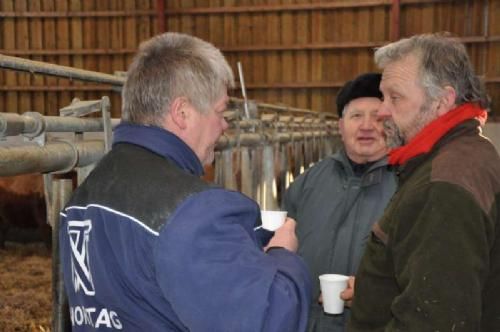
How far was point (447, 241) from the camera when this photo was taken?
1.28 m

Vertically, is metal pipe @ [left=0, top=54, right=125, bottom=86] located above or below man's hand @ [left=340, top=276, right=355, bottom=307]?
above

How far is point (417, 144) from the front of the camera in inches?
58.1

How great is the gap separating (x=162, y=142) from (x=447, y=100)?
0.74m

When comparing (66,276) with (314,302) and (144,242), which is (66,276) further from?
(314,302)

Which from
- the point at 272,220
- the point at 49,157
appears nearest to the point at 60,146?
the point at 49,157

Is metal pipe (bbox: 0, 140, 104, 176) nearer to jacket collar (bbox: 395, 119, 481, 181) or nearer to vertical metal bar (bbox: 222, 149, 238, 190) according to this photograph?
jacket collar (bbox: 395, 119, 481, 181)

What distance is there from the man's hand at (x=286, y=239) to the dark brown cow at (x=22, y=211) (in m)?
4.84

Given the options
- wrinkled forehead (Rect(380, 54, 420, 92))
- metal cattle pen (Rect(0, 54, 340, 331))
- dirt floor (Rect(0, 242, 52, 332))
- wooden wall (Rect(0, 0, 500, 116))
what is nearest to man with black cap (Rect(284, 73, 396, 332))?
metal cattle pen (Rect(0, 54, 340, 331))

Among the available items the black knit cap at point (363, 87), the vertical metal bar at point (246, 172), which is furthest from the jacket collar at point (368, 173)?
the vertical metal bar at point (246, 172)

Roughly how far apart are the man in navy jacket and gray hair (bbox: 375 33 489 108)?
0.53 metres

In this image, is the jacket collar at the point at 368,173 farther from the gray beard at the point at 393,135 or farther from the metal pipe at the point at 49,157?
the metal pipe at the point at 49,157

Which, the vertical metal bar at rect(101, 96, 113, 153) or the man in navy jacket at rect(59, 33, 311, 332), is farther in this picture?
the vertical metal bar at rect(101, 96, 113, 153)

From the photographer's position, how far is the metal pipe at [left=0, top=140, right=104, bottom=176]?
47.7 inches

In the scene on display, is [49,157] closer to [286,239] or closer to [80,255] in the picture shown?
[80,255]
